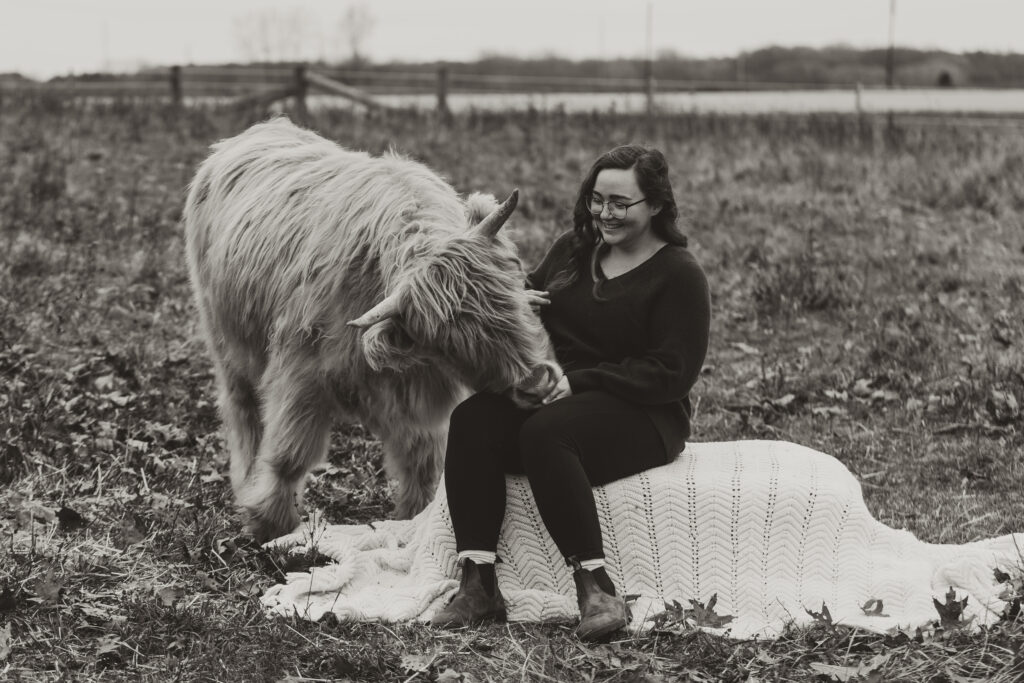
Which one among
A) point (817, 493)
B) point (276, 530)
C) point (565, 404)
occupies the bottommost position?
point (276, 530)

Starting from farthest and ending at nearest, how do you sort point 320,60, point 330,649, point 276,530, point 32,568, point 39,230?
1. point 320,60
2. point 39,230
3. point 276,530
4. point 32,568
5. point 330,649

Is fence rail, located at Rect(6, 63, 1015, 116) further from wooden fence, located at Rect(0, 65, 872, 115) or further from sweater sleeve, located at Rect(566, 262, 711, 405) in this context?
sweater sleeve, located at Rect(566, 262, 711, 405)

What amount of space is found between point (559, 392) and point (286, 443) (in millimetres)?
1256

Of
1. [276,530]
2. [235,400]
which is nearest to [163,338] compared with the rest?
[235,400]

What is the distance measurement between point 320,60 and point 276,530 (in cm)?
3164

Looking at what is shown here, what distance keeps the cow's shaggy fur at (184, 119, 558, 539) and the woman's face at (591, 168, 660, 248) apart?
0.36 meters

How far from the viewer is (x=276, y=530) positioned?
16.6 ft

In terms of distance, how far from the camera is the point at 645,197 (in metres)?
4.34

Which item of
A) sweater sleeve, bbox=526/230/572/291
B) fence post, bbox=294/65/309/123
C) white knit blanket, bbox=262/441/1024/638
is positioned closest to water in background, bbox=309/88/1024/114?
fence post, bbox=294/65/309/123

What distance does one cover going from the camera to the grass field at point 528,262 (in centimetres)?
387

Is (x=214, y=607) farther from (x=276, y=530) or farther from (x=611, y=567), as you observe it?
(x=611, y=567)

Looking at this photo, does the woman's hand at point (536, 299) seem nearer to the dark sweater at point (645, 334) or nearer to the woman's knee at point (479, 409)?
the dark sweater at point (645, 334)

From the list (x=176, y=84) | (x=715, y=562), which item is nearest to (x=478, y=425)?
(x=715, y=562)

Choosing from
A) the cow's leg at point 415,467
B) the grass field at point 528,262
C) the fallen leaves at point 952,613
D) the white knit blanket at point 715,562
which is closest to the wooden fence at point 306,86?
the grass field at point 528,262
